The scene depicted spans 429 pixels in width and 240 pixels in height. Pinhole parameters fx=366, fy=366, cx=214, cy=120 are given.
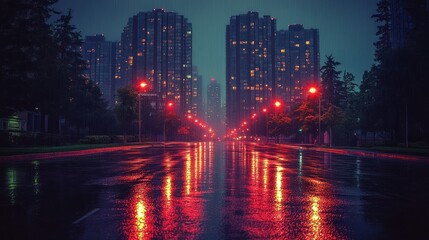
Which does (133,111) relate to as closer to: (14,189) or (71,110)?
(71,110)

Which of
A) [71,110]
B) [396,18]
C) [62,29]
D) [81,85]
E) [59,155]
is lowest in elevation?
[59,155]

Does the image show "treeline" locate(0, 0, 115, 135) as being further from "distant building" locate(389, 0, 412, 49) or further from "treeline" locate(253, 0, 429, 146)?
"distant building" locate(389, 0, 412, 49)

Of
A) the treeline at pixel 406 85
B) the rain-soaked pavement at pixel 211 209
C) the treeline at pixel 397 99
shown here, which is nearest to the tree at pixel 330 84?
the treeline at pixel 397 99

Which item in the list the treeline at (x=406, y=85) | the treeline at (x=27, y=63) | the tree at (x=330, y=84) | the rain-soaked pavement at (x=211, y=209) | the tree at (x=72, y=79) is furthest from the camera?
the tree at (x=330, y=84)

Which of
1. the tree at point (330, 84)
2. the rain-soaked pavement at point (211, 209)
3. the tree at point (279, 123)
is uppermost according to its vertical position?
the tree at point (330, 84)

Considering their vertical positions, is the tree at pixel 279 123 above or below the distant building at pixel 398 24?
below

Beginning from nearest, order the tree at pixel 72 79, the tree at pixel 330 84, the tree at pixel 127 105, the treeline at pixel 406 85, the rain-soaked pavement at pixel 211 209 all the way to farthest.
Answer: the rain-soaked pavement at pixel 211 209
the treeline at pixel 406 85
the tree at pixel 72 79
the tree at pixel 127 105
the tree at pixel 330 84

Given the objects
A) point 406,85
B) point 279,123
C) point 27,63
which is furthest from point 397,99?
point 279,123

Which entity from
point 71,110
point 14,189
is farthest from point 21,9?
point 71,110

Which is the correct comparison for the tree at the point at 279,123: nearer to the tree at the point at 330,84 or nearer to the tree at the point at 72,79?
the tree at the point at 330,84

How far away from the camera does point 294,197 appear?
32.6 feet

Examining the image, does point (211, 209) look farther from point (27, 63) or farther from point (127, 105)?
point (127, 105)

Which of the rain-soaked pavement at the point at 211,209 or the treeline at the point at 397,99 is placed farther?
the treeline at the point at 397,99

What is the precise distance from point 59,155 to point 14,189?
20.2 meters
